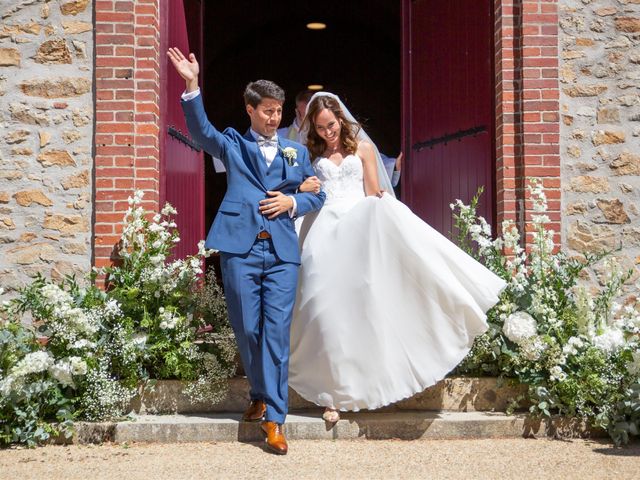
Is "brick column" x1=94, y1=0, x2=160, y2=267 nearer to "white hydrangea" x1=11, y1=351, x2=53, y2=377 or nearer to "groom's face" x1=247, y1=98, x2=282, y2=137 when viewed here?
"white hydrangea" x1=11, y1=351, x2=53, y2=377

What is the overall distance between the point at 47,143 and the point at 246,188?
1.91 m

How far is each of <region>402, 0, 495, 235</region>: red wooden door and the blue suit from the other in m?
2.09

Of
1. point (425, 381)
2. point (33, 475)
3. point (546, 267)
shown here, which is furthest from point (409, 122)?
point (33, 475)

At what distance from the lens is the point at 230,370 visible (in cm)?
484

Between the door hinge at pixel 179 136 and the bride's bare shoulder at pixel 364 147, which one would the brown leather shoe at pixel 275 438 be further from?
the door hinge at pixel 179 136

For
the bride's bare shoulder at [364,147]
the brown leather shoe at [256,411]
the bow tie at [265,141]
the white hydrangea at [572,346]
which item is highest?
the bride's bare shoulder at [364,147]

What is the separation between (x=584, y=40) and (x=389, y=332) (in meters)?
2.81

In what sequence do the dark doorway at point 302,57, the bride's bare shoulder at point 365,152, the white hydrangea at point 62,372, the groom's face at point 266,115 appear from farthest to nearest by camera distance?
1. the dark doorway at point 302,57
2. the bride's bare shoulder at point 365,152
3. the white hydrangea at point 62,372
4. the groom's face at point 266,115

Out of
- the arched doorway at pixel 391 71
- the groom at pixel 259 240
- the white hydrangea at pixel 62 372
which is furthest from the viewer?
the arched doorway at pixel 391 71

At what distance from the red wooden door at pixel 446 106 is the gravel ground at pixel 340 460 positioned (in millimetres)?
2152

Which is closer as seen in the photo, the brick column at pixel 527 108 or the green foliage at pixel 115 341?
the green foliage at pixel 115 341

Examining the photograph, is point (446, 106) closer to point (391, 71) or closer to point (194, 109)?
point (194, 109)

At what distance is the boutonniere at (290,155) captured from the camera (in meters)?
4.41

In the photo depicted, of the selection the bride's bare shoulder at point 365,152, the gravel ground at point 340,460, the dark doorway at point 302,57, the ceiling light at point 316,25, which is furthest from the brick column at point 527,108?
the ceiling light at point 316,25
